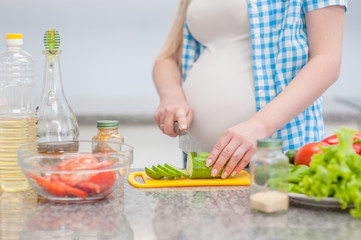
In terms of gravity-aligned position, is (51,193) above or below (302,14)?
below

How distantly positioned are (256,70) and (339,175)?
626mm

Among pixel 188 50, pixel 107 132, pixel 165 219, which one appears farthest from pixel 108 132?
pixel 188 50

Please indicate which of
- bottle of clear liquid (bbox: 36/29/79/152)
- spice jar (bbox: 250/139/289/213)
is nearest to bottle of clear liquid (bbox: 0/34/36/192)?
bottle of clear liquid (bbox: 36/29/79/152)

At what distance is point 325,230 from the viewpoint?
831 millimetres

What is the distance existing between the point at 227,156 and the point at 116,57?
1.95 m

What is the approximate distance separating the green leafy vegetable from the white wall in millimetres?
2041

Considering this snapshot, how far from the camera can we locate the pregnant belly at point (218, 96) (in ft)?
4.89

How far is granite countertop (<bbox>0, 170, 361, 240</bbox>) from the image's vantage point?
2.67 ft

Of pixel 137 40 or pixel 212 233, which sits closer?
pixel 212 233

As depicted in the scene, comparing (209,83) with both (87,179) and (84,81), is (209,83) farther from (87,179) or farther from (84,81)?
(84,81)

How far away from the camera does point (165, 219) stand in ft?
2.93

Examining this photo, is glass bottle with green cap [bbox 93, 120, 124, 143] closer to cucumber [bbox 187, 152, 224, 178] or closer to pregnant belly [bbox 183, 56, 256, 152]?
cucumber [bbox 187, 152, 224, 178]

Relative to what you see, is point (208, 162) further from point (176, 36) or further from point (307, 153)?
point (176, 36)

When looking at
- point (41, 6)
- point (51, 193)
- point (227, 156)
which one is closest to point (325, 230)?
point (227, 156)
